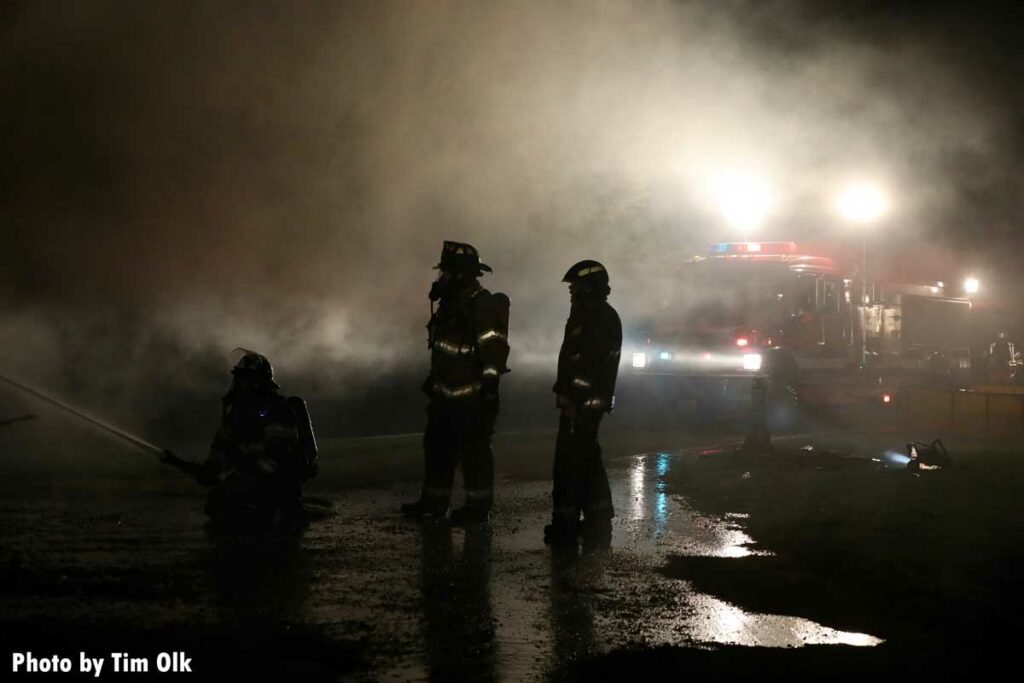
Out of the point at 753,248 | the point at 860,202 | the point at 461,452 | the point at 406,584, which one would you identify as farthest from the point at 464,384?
the point at 860,202

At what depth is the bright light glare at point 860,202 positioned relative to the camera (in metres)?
20.2

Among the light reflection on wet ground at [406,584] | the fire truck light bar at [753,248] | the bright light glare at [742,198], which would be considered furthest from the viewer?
the bright light glare at [742,198]

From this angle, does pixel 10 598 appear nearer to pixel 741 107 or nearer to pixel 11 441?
pixel 11 441

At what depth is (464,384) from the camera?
7.04 meters

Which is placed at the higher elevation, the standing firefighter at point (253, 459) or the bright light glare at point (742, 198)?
the bright light glare at point (742, 198)

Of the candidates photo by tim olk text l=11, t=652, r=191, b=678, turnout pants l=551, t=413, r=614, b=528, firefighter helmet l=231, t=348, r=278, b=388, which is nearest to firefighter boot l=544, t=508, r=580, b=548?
turnout pants l=551, t=413, r=614, b=528

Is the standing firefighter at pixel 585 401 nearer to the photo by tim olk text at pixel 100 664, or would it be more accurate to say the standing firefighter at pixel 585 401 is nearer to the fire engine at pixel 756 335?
the photo by tim olk text at pixel 100 664

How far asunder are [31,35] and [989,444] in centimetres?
1125

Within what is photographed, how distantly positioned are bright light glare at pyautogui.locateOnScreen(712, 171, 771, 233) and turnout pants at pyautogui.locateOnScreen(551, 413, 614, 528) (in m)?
13.8

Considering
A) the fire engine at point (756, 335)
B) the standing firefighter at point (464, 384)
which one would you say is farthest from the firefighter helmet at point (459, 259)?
the fire engine at point (756, 335)

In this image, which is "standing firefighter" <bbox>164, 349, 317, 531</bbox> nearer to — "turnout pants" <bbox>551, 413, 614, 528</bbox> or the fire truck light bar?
"turnout pants" <bbox>551, 413, 614, 528</bbox>

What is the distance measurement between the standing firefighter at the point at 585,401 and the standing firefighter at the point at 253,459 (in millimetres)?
1574

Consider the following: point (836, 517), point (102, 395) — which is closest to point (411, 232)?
point (102, 395)

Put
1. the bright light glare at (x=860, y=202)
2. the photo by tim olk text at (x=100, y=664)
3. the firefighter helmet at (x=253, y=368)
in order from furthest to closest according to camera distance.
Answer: the bright light glare at (x=860, y=202) < the firefighter helmet at (x=253, y=368) < the photo by tim olk text at (x=100, y=664)
